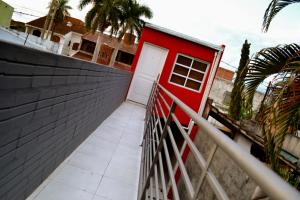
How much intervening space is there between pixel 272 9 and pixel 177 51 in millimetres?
8633

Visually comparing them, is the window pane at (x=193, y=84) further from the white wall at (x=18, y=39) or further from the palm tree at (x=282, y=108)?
the palm tree at (x=282, y=108)

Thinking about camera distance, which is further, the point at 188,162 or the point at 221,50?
the point at 221,50

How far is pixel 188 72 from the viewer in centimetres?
1174

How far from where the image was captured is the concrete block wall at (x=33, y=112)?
1.41 meters

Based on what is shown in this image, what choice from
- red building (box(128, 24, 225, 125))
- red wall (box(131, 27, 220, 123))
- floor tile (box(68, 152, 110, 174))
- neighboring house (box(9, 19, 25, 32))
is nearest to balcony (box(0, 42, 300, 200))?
floor tile (box(68, 152, 110, 174))

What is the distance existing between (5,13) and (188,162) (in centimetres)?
3192

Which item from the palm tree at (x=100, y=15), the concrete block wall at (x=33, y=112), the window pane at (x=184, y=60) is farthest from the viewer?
the palm tree at (x=100, y=15)

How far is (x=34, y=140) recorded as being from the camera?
200 cm

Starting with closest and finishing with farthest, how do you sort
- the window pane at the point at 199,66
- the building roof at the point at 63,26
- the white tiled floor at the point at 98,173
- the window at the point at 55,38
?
the white tiled floor at the point at 98,173 → the window pane at the point at 199,66 → the window at the point at 55,38 → the building roof at the point at 63,26

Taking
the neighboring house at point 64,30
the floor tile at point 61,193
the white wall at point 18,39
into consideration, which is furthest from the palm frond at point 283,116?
the neighboring house at point 64,30

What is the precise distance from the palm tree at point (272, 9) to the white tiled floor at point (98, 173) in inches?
91.0

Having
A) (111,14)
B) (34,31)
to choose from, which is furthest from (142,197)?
(34,31)

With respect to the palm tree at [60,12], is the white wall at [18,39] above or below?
below

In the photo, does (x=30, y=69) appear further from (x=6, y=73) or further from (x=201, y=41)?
(x=201, y=41)
